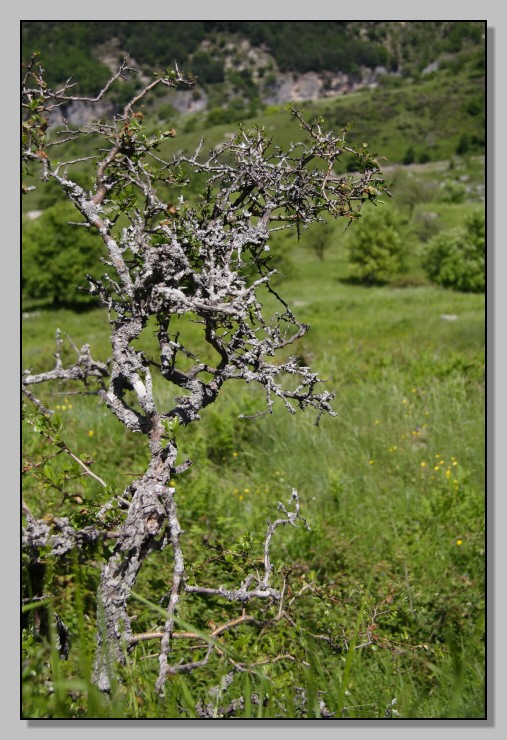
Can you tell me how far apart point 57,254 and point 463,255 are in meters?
28.1

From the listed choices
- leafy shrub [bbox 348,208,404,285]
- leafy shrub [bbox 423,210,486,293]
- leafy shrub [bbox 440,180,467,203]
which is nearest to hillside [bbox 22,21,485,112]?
leafy shrub [bbox 440,180,467,203]

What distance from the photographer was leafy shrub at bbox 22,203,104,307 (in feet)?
152

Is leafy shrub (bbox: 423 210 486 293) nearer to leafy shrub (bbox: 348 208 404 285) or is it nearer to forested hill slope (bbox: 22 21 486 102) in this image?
leafy shrub (bbox: 348 208 404 285)

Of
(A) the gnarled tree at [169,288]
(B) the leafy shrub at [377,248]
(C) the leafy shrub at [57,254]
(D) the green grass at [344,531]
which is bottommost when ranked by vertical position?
(B) the leafy shrub at [377,248]

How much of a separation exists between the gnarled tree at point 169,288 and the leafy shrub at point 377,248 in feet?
165

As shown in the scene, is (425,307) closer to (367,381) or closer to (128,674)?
(367,381)

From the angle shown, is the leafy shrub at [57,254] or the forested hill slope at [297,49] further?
the forested hill slope at [297,49]

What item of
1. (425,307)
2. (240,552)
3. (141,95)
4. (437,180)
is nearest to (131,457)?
(240,552)

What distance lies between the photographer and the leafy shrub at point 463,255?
1826 inches

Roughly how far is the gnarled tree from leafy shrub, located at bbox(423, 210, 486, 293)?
148 ft

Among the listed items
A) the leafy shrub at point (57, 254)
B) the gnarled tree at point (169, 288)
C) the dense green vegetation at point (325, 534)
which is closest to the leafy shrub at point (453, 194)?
the leafy shrub at point (57, 254)

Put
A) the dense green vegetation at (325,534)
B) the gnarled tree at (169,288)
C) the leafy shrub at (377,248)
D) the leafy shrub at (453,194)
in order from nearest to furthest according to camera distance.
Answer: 1. the gnarled tree at (169,288)
2. the dense green vegetation at (325,534)
3. the leafy shrub at (377,248)
4. the leafy shrub at (453,194)

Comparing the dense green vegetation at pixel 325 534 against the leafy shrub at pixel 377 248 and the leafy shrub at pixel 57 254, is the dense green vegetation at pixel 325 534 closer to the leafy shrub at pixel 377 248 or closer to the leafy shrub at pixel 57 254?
the leafy shrub at pixel 57 254

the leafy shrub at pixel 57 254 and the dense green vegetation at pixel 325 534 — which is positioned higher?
the dense green vegetation at pixel 325 534
